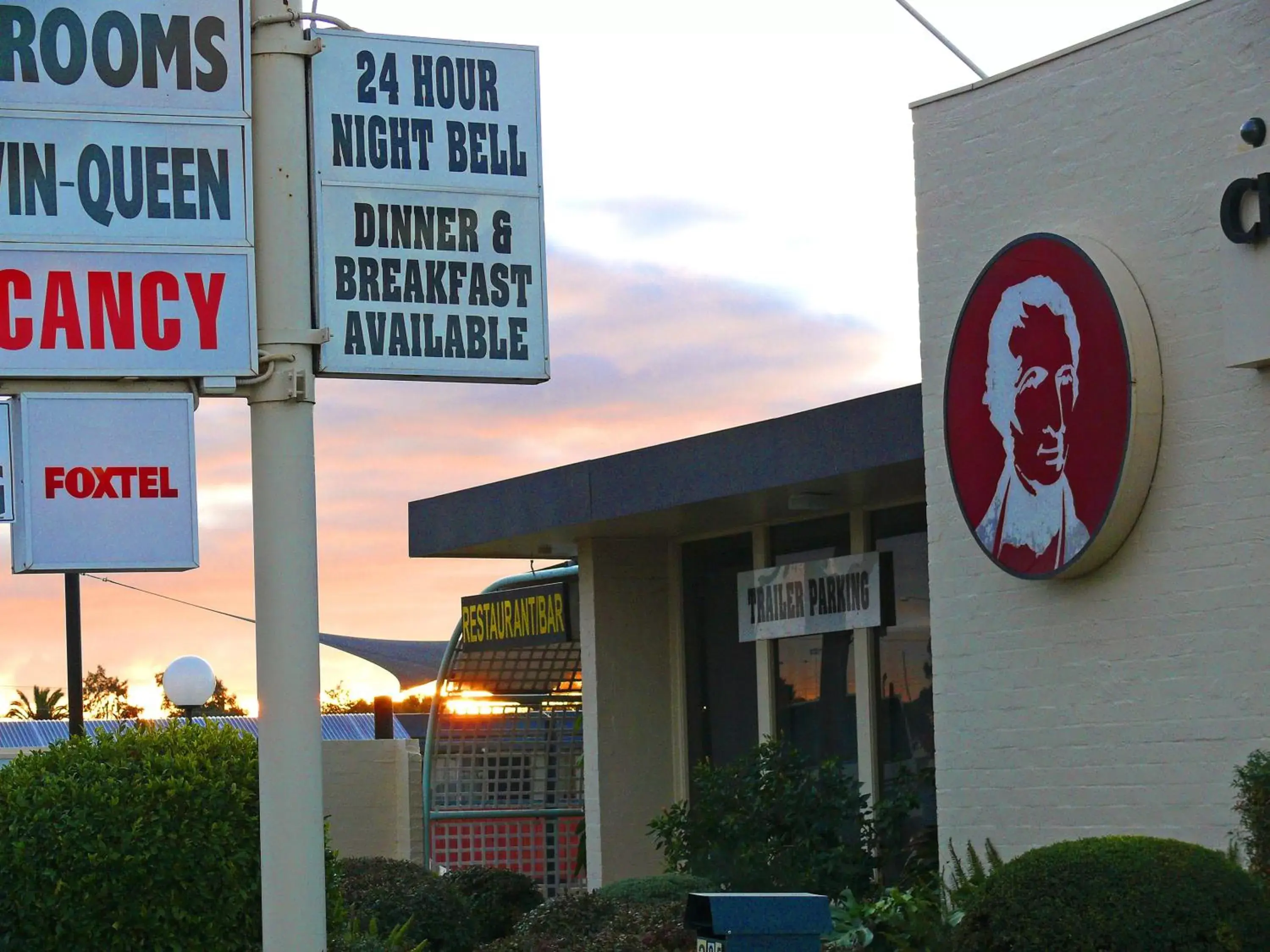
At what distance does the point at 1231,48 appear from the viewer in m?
9.47

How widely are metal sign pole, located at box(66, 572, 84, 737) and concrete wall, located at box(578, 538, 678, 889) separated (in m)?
4.92

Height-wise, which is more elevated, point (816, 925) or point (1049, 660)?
point (1049, 660)

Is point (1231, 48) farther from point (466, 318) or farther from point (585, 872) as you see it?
point (585, 872)

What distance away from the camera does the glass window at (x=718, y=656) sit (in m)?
17.1

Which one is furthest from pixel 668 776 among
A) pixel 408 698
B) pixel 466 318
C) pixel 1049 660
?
pixel 408 698

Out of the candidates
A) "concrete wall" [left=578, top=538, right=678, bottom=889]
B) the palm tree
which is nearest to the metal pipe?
"concrete wall" [left=578, top=538, right=678, bottom=889]

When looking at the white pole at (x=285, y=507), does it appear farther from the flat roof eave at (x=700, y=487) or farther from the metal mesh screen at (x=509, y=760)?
the metal mesh screen at (x=509, y=760)

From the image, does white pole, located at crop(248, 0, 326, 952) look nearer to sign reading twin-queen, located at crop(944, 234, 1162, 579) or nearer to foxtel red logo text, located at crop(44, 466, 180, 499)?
foxtel red logo text, located at crop(44, 466, 180, 499)

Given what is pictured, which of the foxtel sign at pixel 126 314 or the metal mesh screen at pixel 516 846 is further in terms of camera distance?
the metal mesh screen at pixel 516 846

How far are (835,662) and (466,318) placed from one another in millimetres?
9950

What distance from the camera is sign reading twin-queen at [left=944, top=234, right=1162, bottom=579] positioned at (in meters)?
9.71

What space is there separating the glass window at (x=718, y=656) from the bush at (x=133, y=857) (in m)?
8.35

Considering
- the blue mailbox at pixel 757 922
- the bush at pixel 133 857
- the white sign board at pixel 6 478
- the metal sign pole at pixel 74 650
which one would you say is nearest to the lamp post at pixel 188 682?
the metal sign pole at pixel 74 650

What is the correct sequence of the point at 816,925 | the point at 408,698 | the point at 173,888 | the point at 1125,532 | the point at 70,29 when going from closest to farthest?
the point at 70,29
the point at 816,925
the point at 173,888
the point at 1125,532
the point at 408,698
